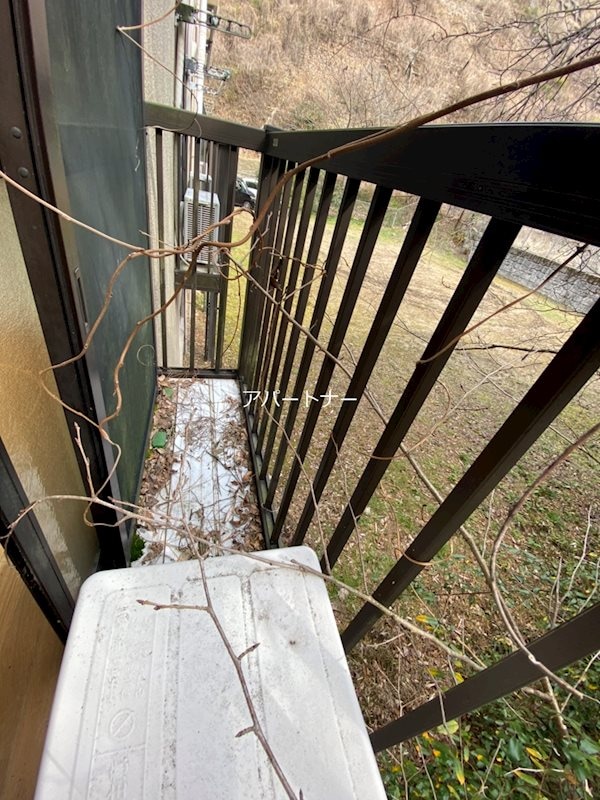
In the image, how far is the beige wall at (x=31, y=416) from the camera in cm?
80

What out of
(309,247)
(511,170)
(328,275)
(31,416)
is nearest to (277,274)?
(309,247)

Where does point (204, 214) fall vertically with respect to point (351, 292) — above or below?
below

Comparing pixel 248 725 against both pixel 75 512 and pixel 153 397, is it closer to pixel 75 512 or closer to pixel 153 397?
pixel 75 512

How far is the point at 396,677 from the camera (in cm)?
178

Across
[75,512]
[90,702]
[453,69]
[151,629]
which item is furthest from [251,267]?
[453,69]

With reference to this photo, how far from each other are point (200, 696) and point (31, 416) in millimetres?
778

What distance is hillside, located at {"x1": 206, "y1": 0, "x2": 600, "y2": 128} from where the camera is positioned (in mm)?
2234

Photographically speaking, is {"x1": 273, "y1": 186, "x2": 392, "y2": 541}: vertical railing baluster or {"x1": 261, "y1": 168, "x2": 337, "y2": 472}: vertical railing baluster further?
{"x1": 261, "y1": 168, "x2": 337, "y2": 472}: vertical railing baluster

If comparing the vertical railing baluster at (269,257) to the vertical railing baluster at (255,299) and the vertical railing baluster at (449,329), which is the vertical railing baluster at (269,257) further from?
the vertical railing baluster at (449,329)

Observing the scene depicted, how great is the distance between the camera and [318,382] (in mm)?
1259

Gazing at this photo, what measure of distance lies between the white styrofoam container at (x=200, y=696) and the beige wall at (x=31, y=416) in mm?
305

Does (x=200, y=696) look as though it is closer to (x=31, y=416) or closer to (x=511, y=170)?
(x=31, y=416)

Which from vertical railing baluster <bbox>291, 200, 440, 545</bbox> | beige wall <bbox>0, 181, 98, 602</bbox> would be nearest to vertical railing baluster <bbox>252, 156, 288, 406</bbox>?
vertical railing baluster <bbox>291, 200, 440, 545</bbox>

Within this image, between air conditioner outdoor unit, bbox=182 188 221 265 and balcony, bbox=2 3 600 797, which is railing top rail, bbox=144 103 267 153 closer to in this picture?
balcony, bbox=2 3 600 797
